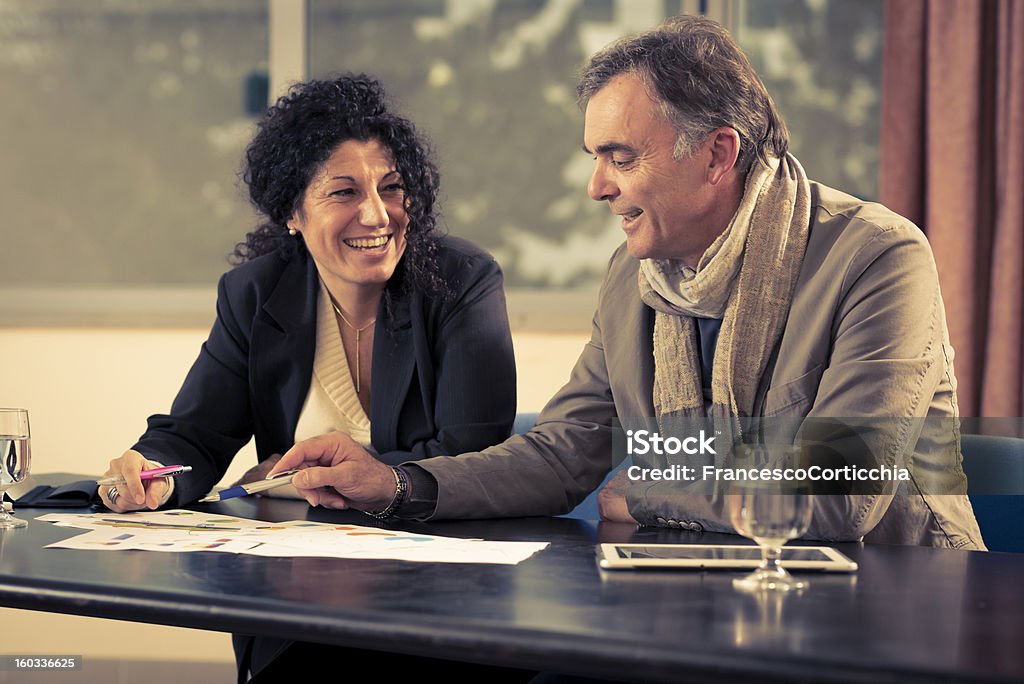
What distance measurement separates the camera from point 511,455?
1.74 m

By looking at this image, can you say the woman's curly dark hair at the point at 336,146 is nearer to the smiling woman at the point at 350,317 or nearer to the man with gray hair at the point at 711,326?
the smiling woman at the point at 350,317

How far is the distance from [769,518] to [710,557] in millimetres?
157

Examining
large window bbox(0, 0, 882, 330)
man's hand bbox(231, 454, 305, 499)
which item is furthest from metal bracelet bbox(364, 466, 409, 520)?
large window bbox(0, 0, 882, 330)

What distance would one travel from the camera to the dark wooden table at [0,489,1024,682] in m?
0.88

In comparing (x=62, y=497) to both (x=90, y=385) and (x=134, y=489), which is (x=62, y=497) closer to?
(x=134, y=489)

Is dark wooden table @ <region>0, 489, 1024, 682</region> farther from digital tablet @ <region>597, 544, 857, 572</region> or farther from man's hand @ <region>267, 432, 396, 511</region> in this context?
man's hand @ <region>267, 432, 396, 511</region>

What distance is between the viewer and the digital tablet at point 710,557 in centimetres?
120

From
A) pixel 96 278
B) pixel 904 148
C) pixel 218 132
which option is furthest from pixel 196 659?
pixel 904 148

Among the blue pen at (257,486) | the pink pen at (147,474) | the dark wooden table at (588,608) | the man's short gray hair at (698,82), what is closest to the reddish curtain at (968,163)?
the man's short gray hair at (698,82)

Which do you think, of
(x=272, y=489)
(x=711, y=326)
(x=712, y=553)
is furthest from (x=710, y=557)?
(x=272, y=489)

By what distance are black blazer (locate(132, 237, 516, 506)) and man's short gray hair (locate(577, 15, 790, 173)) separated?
1.67 ft

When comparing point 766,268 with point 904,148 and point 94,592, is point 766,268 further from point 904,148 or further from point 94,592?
point 904,148

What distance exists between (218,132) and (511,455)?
2.35 meters

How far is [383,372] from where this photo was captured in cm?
214
